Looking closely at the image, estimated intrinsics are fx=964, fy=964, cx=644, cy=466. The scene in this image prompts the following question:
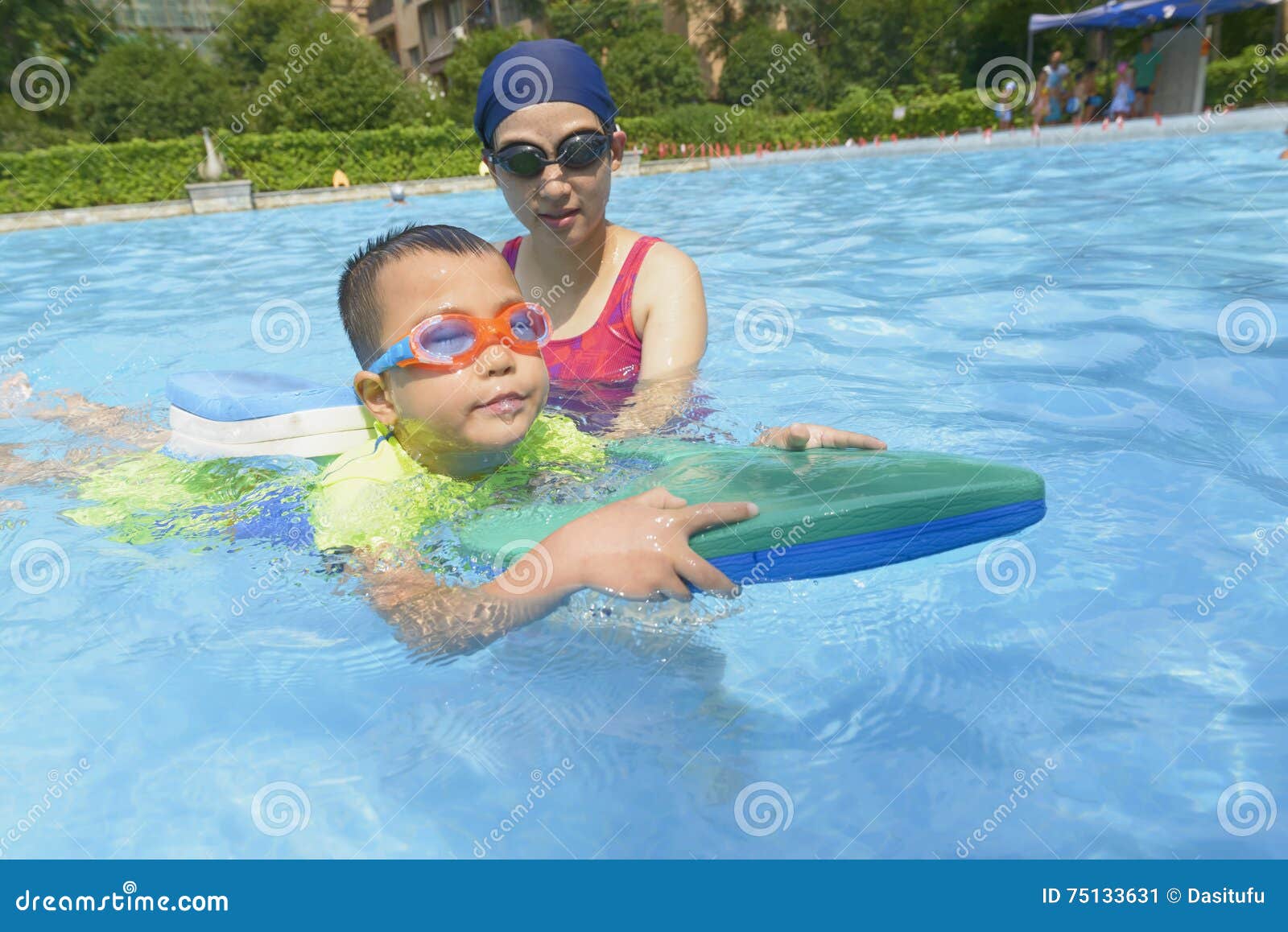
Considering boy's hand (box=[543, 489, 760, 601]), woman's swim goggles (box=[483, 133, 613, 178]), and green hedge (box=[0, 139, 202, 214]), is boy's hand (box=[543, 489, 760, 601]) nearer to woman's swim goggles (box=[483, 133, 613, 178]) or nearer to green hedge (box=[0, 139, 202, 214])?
woman's swim goggles (box=[483, 133, 613, 178])

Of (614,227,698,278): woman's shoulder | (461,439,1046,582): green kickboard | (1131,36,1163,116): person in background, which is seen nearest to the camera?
(461,439,1046,582): green kickboard

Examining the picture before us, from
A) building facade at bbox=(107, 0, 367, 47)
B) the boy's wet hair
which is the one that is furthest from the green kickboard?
building facade at bbox=(107, 0, 367, 47)

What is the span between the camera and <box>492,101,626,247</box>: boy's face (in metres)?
3.57

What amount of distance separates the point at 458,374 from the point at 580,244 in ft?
5.66

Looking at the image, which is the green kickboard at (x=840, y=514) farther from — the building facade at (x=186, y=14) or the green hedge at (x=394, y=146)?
the building facade at (x=186, y=14)

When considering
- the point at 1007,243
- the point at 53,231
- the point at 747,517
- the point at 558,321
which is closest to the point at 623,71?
the point at 53,231

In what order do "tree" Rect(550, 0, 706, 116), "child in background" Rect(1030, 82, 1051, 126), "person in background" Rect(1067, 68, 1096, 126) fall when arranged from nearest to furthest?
"child in background" Rect(1030, 82, 1051, 126), "person in background" Rect(1067, 68, 1096, 126), "tree" Rect(550, 0, 706, 116)

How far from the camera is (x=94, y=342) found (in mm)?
7148

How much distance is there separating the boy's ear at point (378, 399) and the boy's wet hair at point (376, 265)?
7cm

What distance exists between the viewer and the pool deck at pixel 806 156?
16547 mm

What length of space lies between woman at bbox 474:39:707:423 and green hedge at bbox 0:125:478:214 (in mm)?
18358

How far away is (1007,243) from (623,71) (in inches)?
900
